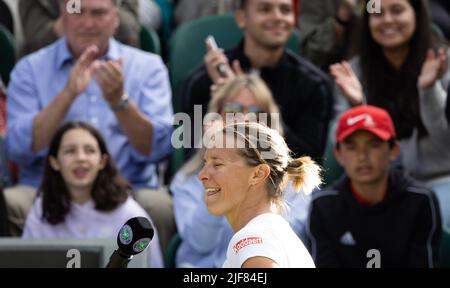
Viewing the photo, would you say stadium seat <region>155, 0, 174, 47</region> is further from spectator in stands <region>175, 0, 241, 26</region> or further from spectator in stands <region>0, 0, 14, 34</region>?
spectator in stands <region>0, 0, 14, 34</region>

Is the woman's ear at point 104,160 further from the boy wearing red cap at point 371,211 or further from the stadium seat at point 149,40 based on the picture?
the stadium seat at point 149,40

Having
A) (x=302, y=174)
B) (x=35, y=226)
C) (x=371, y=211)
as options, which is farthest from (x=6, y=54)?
(x=302, y=174)

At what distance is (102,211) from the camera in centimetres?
493

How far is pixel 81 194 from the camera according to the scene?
5004 millimetres

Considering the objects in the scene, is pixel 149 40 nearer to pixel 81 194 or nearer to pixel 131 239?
pixel 81 194

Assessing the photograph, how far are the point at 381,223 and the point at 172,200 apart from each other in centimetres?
102

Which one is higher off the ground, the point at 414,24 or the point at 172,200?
the point at 414,24

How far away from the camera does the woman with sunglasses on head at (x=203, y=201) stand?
4.79m

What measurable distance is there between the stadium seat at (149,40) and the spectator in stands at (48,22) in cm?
6

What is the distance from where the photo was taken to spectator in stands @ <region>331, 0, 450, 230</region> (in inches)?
209
